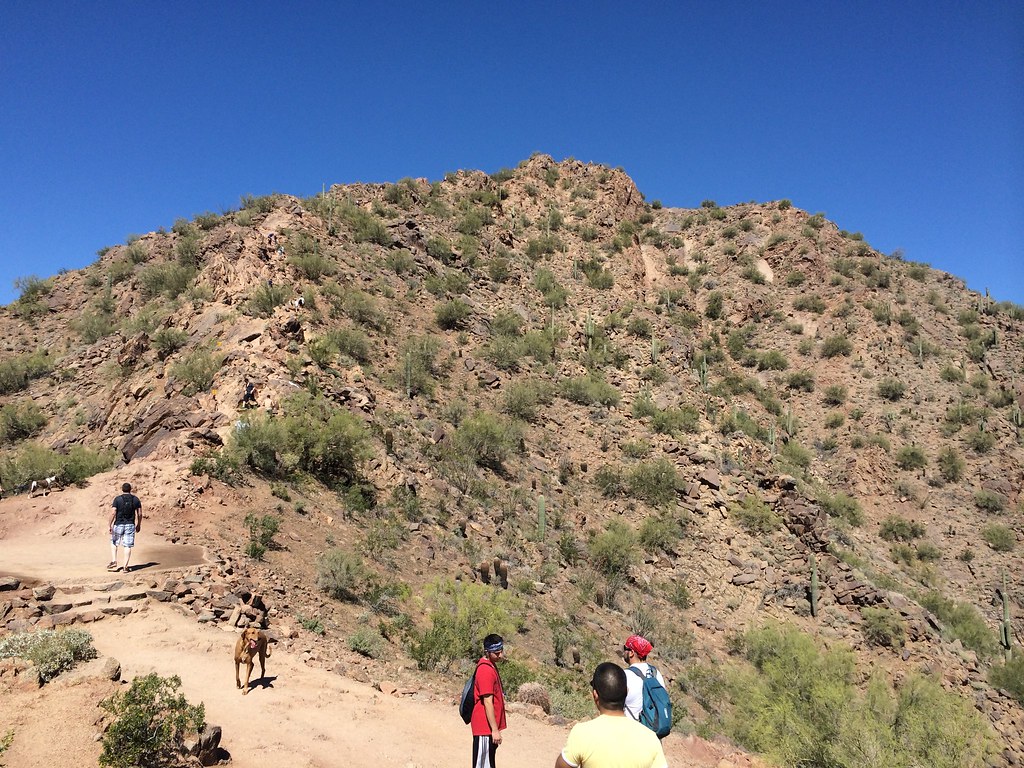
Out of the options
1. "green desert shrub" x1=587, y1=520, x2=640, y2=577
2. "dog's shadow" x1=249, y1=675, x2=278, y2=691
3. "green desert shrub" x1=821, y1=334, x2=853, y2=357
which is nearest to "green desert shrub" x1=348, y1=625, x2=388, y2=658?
"dog's shadow" x1=249, y1=675, x2=278, y2=691

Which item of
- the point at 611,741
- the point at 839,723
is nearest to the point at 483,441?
the point at 839,723

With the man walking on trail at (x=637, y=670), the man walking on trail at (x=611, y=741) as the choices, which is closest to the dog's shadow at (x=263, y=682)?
the man walking on trail at (x=637, y=670)

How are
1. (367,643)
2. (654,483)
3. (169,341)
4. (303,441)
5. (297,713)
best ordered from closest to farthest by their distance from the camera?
(297,713) → (367,643) → (303,441) → (169,341) → (654,483)

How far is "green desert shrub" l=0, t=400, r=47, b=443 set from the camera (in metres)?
18.0

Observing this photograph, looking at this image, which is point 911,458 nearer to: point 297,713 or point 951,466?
point 951,466

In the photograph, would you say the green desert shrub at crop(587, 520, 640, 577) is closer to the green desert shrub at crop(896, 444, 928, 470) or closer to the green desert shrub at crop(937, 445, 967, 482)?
the green desert shrub at crop(896, 444, 928, 470)

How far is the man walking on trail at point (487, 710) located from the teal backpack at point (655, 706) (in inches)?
46.2

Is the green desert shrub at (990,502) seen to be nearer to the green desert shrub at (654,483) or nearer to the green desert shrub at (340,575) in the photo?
the green desert shrub at (654,483)

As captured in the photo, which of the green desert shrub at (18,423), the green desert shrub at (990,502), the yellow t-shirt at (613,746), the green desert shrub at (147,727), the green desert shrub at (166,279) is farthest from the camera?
the green desert shrub at (990,502)

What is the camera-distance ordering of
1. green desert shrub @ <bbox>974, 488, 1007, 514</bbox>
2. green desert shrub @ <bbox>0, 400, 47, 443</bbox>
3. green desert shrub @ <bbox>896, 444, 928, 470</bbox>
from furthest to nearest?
green desert shrub @ <bbox>896, 444, 928, 470</bbox>, green desert shrub @ <bbox>974, 488, 1007, 514</bbox>, green desert shrub @ <bbox>0, 400, 47, 443</bbox>

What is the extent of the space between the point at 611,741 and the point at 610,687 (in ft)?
0.71

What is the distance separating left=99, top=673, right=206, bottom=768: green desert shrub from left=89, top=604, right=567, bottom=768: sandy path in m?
0.78

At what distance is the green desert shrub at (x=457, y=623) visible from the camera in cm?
936

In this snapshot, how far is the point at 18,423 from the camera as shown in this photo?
18094mm
